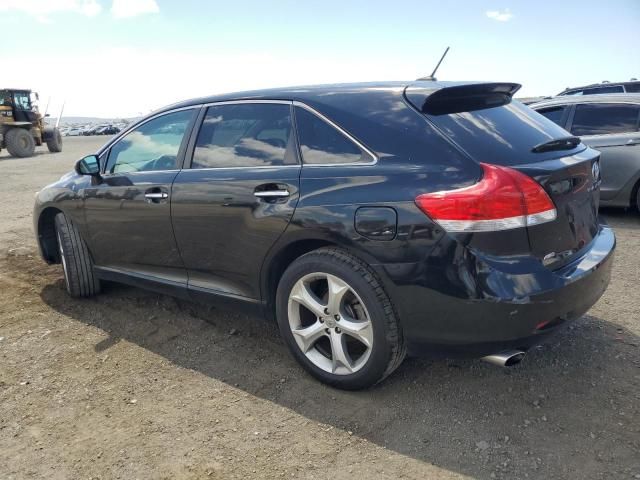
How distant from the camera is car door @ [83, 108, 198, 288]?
3.61 meters

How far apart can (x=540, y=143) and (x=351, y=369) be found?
153 centimetres

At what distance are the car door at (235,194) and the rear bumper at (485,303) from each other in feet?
2.57

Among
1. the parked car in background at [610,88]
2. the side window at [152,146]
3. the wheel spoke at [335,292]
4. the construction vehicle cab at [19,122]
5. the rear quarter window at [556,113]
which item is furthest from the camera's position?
the construction vehicle cab at [19,122]

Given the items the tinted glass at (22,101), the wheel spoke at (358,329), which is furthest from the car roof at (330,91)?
the tinted glass at (22,101)

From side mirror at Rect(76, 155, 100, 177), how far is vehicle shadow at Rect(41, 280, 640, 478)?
3.92 feet

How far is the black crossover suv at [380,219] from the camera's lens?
241 cm

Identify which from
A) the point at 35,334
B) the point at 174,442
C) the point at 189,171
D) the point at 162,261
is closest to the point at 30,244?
the point at 35,334

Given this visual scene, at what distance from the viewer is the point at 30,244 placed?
6.35 metres

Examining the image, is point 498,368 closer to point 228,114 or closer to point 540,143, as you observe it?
point 540,143

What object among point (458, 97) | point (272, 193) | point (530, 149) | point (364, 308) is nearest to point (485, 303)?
point (364, 308)

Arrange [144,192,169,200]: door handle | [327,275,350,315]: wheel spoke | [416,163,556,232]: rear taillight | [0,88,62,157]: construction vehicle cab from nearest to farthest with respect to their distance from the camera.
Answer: [416,163,556,232]: rear taillight
[327,275,350,315]: wheel spoke
[144,192,169,200]: door handle
[0,88,62,157]: construction vehicle cab

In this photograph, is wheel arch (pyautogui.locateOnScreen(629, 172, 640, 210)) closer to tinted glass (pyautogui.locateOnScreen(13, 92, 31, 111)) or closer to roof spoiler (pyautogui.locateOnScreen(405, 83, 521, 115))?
roof spoiler (pyautogui.locateOnScreen(405, 83, 521, 115))

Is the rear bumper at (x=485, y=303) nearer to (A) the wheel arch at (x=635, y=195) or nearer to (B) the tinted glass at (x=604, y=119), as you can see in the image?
(A) the wheel arch at (x=635, y=195)

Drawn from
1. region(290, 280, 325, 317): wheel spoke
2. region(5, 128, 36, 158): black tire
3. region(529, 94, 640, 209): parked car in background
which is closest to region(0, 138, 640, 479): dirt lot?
region(290, 280, 325, 317): wheel spoke
